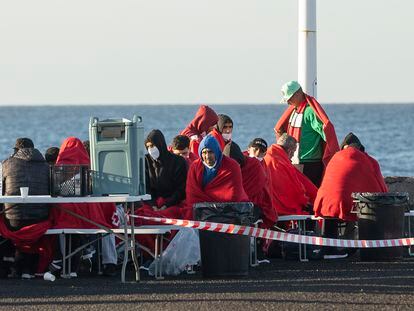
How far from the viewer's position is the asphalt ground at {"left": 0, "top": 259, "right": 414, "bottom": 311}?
46.0 ft

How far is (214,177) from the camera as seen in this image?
16.8 meters

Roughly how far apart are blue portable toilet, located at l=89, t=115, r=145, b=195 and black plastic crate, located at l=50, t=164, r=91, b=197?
0.12 meters

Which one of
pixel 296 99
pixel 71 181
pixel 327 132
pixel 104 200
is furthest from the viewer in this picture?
pixel 296 99

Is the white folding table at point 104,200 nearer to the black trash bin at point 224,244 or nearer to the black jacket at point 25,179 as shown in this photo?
the black jacket at point 25,179

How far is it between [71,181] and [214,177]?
5.32 feet

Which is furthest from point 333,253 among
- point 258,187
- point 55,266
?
point 55,266

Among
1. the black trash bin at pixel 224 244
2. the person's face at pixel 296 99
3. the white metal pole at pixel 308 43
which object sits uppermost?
the white metal pole at pixel 308 43

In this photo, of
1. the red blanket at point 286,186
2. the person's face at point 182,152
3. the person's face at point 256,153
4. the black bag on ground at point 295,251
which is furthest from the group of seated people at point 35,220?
the red blanket at point 286,186

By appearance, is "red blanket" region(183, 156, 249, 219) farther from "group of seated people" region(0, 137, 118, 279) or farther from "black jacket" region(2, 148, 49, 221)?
"black jacket" region(2, 148, 49, 221)

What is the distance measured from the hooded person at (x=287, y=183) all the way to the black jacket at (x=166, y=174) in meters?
1.49

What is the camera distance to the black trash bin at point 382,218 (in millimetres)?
18016

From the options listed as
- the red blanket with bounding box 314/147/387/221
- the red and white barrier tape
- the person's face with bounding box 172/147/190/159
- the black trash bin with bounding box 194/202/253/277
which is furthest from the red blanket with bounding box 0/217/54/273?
the red blanket with bounding box 314/147/387/221

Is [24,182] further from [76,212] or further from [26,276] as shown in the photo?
[26,276]

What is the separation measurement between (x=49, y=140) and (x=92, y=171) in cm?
6803
